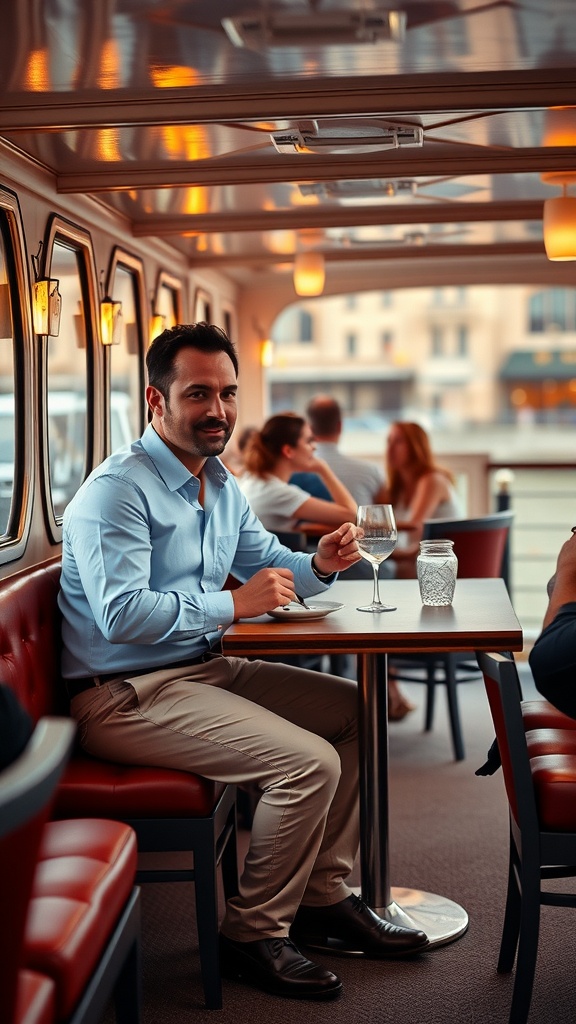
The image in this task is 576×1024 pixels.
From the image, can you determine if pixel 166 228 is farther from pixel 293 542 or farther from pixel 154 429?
pixel 154 429

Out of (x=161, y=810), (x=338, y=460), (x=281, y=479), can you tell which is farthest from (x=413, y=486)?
(x=161, y=810)

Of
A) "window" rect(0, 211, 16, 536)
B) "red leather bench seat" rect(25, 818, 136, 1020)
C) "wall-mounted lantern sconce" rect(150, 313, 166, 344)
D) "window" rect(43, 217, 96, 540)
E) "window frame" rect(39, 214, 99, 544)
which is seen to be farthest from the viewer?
"wall-mounted lantern sconce" rect(150, 313, 166, 344)

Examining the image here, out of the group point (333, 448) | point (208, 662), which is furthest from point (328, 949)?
point (333, 448)

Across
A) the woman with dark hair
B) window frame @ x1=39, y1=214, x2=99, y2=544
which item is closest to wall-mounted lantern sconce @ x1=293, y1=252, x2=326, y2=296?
the woman with dark hair

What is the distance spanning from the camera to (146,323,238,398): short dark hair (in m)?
3.10

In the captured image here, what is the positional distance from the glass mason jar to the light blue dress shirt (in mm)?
342

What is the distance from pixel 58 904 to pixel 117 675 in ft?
3.45

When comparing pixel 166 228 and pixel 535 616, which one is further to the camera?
pixel 535 616

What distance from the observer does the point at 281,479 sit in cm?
524

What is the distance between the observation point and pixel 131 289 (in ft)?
19.1

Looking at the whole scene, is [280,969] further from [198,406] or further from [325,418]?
[325,418]

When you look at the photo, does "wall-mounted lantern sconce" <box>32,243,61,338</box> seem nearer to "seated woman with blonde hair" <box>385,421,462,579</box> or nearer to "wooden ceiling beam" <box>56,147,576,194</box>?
"wooden ceiling beam" <box>56,147,576,194</box>

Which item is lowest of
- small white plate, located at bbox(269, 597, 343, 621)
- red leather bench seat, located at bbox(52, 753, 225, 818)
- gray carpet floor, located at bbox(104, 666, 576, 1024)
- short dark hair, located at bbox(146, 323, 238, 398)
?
gray carpet floor, located at bbox(104, 666, 576, 1024)

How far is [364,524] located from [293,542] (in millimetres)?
1704
